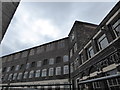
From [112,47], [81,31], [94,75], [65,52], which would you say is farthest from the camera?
[65,52]

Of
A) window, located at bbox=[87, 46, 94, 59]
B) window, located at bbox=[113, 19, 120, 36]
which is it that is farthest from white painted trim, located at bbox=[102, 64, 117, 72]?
window, located at bbox=[87, 46, 94, 59]

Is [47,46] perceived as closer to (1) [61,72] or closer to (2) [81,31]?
(1) [61,72]

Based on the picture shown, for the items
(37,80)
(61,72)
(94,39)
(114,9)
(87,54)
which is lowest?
(37,80)

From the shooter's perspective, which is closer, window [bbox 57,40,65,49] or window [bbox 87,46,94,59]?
window [bbox 87,46,94,59]

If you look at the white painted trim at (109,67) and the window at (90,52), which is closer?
the white painted trim at (109,67)

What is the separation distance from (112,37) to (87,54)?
4.97 meters

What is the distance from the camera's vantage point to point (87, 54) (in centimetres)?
1366

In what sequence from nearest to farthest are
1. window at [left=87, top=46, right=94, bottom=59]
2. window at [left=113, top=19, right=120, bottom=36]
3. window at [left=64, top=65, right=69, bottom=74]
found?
window at [left=113, top=19, right=120, bottom=36] < window at [left=87, top=46, right=94, bottom=59] < window at [left=64, top=65, right=69, bottom=74]

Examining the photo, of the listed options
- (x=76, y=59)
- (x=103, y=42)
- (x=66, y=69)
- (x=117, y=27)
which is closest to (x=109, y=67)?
(x=103, y=42)

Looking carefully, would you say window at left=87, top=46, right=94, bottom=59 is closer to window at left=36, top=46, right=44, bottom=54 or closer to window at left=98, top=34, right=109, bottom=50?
window at left=98, top=34, right=109, bottom=50

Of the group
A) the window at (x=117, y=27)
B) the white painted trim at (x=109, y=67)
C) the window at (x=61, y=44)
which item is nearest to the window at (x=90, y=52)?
the white painted trim at (x=109, y=67)

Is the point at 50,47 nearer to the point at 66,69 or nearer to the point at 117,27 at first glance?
the point at 66,69

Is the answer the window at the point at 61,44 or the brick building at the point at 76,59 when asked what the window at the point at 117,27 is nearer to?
the brick building at the point at 76,59

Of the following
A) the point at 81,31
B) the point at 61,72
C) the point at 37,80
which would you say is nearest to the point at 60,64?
the point at 61,72
